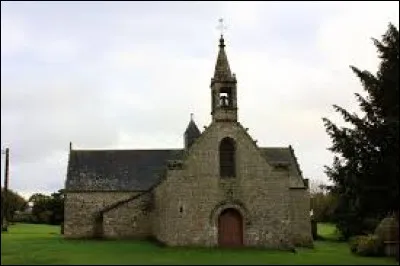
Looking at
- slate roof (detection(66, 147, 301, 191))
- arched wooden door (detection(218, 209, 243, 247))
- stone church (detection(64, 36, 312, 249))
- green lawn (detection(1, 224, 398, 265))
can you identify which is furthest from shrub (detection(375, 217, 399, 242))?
→ slate roof (detection(66, 147, 301, 191))

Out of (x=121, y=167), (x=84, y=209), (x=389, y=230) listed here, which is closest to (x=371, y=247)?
(x=389, y=230)

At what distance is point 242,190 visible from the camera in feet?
120

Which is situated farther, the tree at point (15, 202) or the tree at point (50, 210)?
the tree at point (15, 202)

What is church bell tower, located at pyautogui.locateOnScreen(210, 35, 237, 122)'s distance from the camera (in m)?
37.5

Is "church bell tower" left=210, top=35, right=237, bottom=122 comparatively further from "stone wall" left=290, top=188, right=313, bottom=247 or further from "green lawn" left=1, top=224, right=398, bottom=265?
"stone wall" left=290, top=188, right=313, bottom=247

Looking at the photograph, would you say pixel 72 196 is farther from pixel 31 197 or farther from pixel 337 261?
pixel 31 197

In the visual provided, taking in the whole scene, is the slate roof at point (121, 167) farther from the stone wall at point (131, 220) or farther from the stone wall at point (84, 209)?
the stone wall at point (131, 220)

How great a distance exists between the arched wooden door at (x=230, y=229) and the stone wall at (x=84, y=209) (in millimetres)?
15884

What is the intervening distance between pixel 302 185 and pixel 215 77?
1440 cm

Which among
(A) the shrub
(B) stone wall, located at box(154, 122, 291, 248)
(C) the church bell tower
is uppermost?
(C) the church bell tower

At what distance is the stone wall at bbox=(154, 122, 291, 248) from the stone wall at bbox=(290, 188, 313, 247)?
960cm

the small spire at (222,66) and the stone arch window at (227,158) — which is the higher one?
the small spire at (222,66)

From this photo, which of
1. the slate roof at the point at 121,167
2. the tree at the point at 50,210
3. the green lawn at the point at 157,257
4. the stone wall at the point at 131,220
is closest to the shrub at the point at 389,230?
the green lawn at the point at 157,257

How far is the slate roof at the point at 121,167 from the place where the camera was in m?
50.6
